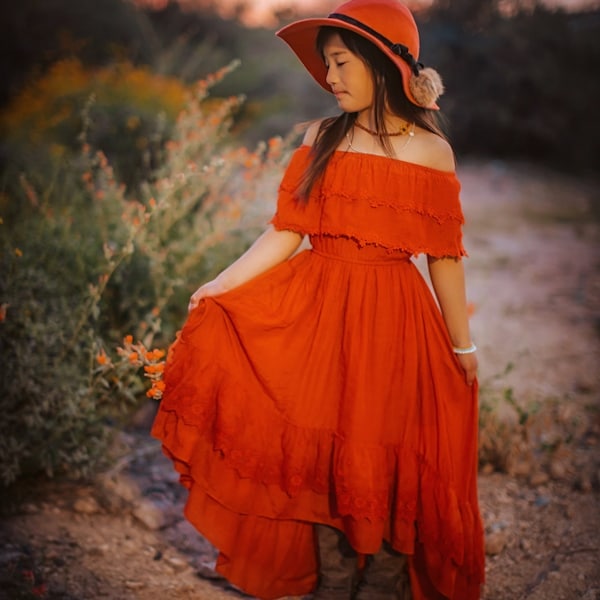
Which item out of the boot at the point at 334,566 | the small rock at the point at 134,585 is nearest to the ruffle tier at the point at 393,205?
the boot at the point at 334,566

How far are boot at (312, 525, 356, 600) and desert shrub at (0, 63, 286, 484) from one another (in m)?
0.73

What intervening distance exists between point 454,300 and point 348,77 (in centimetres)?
71

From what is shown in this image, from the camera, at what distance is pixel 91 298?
2498 millimetres

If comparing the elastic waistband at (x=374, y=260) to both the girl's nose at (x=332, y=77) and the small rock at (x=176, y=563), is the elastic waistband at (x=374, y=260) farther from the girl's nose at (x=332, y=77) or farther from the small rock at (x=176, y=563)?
the small rock at (x=176, y=563)

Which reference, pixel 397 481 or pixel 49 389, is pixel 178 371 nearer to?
pixel 397 481

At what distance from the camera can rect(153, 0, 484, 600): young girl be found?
6.02 ft

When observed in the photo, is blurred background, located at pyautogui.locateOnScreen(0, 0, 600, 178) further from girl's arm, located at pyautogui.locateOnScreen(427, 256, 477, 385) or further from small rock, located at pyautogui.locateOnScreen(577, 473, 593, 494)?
girl's arm, located at pyautogui.locateOnScreen(427, 256, 477, 385)

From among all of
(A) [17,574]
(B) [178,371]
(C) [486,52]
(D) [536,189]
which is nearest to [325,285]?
(B) [178,371]

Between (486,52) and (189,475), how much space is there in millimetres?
10305

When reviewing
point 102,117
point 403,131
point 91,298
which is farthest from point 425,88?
point 102,117

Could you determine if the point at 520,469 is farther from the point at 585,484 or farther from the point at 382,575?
the point at 382,575

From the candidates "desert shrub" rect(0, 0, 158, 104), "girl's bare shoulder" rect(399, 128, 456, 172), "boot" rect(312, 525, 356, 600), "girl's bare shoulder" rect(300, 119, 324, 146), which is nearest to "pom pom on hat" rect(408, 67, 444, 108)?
"girl's bare shoulder" rect(399, 128, 456, 172)

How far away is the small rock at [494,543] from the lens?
2547 mm

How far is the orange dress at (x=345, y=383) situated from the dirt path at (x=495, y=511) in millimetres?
629
